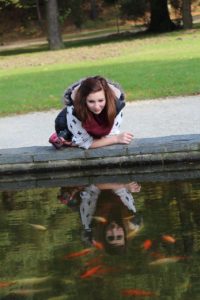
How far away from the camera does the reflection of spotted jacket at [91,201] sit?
234 inches

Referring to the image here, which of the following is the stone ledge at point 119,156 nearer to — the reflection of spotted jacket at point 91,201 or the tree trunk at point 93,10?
the reflection of spotted jacket at point 91,201

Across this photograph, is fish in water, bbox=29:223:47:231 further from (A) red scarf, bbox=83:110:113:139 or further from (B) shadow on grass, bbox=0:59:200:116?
(B) shadow on grass, bbox=0:59:200:116

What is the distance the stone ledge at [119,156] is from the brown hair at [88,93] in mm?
430

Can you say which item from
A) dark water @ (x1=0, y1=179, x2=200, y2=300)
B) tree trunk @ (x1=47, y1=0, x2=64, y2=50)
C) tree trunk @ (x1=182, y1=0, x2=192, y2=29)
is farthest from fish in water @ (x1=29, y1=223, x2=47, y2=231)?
tree trunk @ (x1=182, y1=0, x2=192, y2=29)

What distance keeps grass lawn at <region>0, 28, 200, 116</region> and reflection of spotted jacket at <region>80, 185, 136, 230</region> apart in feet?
22.9

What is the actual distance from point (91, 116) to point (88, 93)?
1.30 feet

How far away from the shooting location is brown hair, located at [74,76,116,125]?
7.04 metres

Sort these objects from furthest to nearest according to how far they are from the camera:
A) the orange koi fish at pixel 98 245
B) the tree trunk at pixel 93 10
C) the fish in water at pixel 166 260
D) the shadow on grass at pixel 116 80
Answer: the tree trunk at pixel 93 10
the shadow on grass at pixel 116 80
the orange koi fish at pixel 98 245
the fish in water at pixel 166 260

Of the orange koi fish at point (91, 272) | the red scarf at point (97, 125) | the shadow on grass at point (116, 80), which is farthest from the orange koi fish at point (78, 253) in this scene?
the shadow on grass at point (116, 80)

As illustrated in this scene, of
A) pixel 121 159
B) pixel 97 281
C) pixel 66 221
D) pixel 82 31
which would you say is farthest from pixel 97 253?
pixel 82 31

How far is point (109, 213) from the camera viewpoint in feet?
19.7

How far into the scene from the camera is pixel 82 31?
5072 centimetres

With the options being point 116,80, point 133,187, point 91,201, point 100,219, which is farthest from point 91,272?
point 116,80

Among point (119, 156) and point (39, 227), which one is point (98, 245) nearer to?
point (39, 227)
